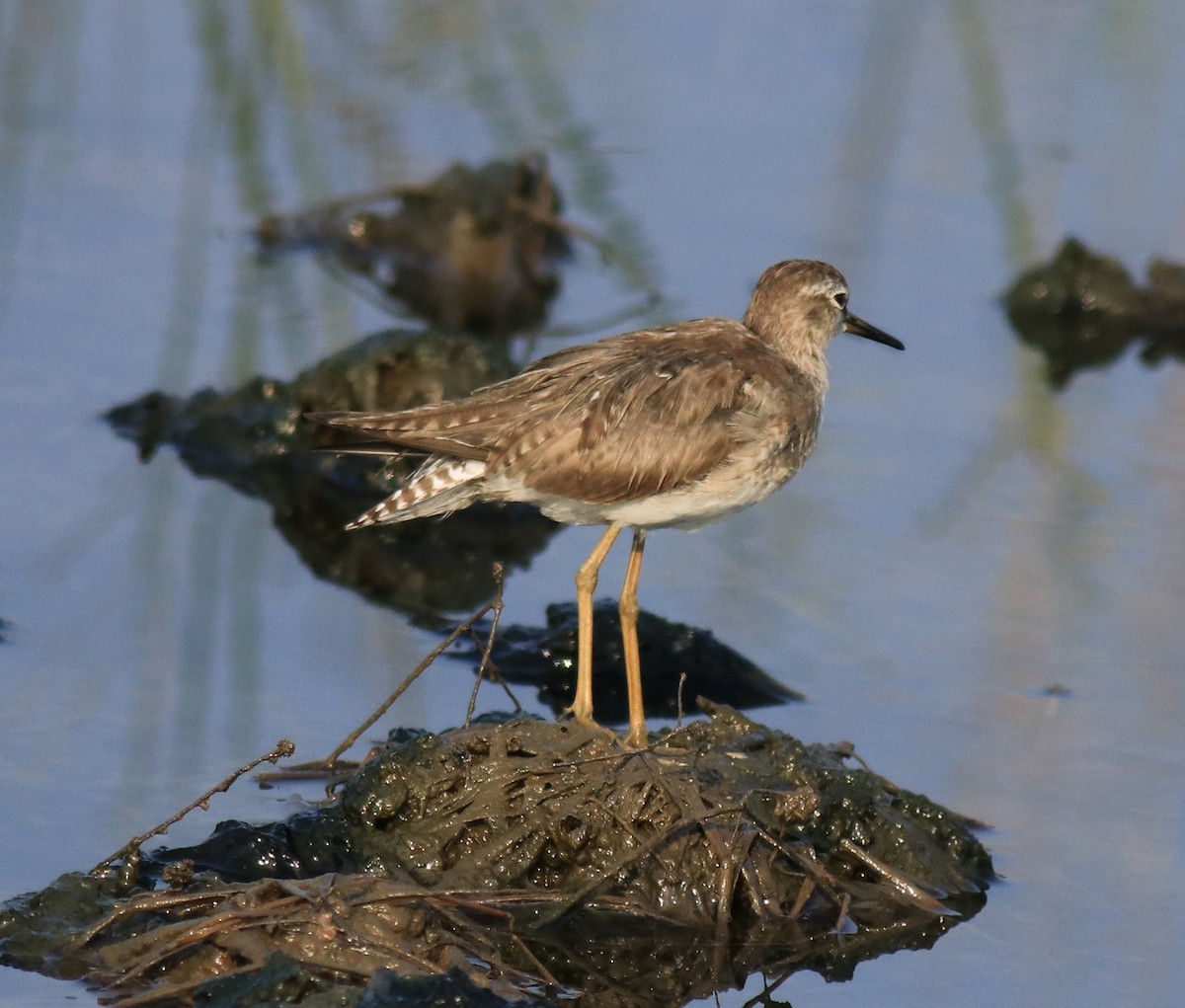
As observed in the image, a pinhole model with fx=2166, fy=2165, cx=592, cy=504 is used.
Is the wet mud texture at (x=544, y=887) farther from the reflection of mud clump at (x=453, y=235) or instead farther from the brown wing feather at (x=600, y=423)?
the reflection of mud clump at (x=453, y=235)

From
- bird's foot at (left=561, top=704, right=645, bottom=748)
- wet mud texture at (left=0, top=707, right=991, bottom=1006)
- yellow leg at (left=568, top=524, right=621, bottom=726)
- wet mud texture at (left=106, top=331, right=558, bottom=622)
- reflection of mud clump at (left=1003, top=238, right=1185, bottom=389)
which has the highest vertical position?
reflection of mud clump at (left=1003, top=238, right=1185, bottom=389)

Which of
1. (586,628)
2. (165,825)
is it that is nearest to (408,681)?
(165,825)

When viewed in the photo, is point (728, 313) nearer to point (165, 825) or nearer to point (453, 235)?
point (453, 235)

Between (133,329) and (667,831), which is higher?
(133,329)

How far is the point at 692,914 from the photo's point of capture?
22.4 ft

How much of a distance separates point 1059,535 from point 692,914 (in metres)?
4.07

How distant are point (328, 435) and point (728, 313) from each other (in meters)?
2.56

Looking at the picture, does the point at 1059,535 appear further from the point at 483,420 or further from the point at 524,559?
the point at 483,420

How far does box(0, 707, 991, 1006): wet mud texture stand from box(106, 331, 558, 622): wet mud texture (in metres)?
2.87

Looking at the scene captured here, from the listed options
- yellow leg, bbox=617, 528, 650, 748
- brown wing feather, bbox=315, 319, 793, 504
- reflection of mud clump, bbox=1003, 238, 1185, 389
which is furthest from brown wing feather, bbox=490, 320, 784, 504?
reflection of mud clump, bbox=1003, 238, 1185, 389

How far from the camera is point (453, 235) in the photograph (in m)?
13.4

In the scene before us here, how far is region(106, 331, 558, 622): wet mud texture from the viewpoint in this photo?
1025 cm

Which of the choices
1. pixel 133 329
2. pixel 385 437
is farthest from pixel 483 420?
pixel 133 329

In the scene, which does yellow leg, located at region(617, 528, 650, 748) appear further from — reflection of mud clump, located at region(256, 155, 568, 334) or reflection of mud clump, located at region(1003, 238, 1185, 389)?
reflection of mud clump, located at region(1003, 238, 1185, 389)
